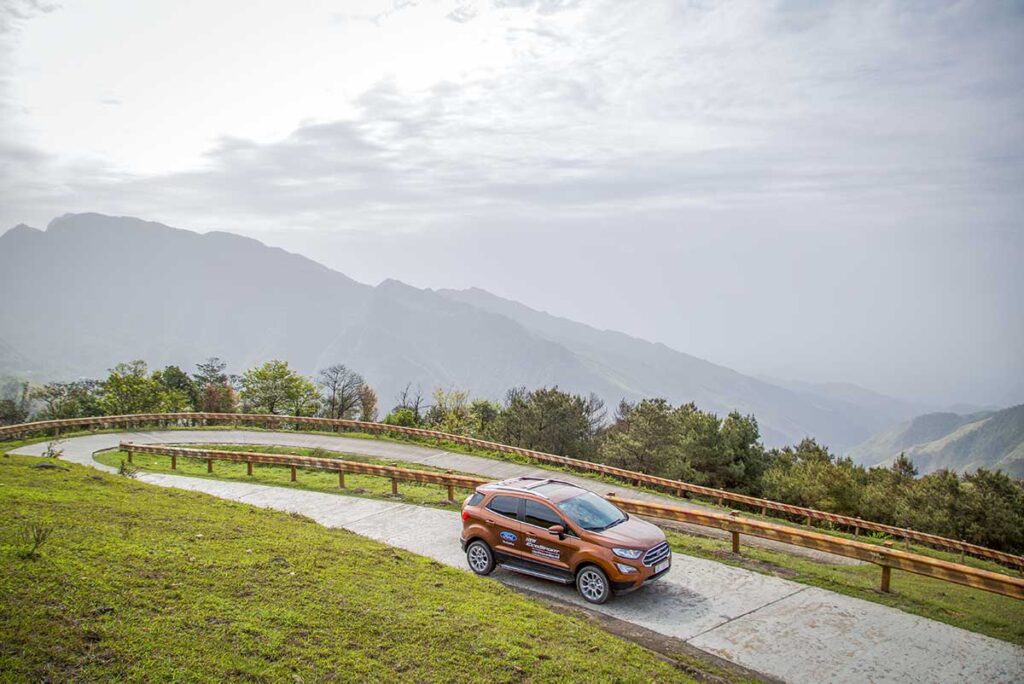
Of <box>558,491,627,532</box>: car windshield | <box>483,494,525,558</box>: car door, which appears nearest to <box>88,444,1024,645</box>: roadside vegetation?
<box>558,491,627,532</box>: car windshield

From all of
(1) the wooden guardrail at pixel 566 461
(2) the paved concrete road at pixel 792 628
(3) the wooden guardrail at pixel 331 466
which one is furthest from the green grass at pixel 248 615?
(1) the wooden guardrail at pixel 566 461

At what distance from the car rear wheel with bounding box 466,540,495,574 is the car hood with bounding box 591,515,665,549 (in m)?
2.39

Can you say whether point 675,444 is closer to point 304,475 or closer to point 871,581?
point 304,475

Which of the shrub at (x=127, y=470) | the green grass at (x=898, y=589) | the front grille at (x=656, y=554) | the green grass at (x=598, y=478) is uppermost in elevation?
the front grille at (x=656, y=554)

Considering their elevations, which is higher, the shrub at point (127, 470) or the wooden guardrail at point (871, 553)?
the wooden guardrail at point (871, 553)

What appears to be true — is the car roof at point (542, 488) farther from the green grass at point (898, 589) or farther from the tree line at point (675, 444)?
the tree line at point (675, 444)

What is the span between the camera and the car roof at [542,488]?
42.8 ft

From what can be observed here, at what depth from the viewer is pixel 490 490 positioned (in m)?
13.8

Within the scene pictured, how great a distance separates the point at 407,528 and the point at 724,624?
866cm

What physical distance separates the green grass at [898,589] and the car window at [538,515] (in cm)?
426

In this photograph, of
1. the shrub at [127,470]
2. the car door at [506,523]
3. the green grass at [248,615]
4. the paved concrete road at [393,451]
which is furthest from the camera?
the paved concrete road at [393,451]

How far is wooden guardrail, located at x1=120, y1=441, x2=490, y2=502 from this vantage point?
20.3 metres

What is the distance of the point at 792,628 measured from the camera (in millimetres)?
11016

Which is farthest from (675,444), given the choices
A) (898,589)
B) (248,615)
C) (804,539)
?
(248,615)
